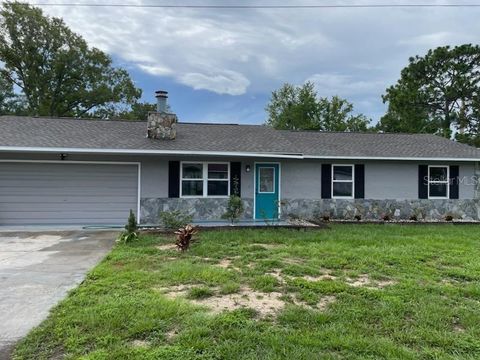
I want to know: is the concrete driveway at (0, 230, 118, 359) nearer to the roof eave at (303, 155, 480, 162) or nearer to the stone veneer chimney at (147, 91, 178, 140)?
the stone veneer chimney at (147, 91, 178, 140)

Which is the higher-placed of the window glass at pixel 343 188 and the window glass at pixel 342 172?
the window glass at pixel 342 172

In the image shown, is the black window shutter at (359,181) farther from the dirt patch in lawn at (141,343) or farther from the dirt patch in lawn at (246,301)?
the dirt patch in lawn at (141,343)

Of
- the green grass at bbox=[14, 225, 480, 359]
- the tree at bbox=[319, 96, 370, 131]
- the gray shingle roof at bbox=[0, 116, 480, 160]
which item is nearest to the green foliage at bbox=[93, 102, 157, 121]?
the tree at bbox=[319, 96, 370, 131]

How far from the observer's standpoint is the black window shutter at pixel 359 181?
46.3ft

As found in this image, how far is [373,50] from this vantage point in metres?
17.6

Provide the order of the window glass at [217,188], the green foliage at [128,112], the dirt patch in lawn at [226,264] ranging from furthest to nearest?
the green foliage at [128,112] → the window glass at [217,188] → the dirt patch in lawn at [226,264]

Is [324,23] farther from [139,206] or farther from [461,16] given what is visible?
[139,206]

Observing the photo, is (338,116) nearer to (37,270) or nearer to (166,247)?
(166,247)

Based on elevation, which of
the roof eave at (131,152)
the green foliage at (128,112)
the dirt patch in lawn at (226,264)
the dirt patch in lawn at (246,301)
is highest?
the green foliage at (128,112)

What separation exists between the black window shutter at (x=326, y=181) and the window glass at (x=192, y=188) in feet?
14.7

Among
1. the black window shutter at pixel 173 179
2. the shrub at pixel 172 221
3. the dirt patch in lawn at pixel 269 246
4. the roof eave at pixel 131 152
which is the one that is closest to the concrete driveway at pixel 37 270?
the shrub at pixel 172 221

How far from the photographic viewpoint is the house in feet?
39.2

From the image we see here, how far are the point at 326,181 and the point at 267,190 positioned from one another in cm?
223

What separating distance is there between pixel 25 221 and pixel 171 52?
11019 millimetres
